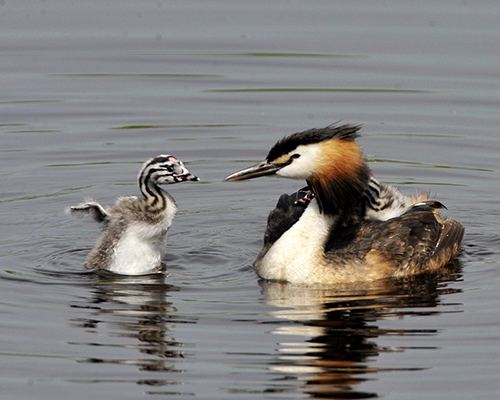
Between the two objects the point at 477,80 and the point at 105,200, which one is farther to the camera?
the point at 477,80

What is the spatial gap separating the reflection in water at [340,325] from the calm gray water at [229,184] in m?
0.02

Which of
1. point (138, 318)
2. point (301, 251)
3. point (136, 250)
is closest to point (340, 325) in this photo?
point (301, 251)

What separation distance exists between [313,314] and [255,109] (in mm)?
6665

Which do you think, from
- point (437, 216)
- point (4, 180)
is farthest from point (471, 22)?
point (4, 180)

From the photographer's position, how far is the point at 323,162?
10.6 metres

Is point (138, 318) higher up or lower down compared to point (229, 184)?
lower down

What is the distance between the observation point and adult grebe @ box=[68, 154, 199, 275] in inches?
424

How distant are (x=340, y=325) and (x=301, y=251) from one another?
1.50m

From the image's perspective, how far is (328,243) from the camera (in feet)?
36.1

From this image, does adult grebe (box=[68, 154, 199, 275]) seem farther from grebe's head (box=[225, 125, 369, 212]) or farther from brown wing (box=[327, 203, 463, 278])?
brown wing (box=[327, 203, 463, 278])

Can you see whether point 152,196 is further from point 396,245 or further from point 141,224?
point 396,245

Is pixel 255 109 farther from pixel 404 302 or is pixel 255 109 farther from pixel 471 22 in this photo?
pixel 404 302

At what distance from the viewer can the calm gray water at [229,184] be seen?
335 inches

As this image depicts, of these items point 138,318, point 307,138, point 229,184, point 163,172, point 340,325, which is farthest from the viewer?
point 229,184
